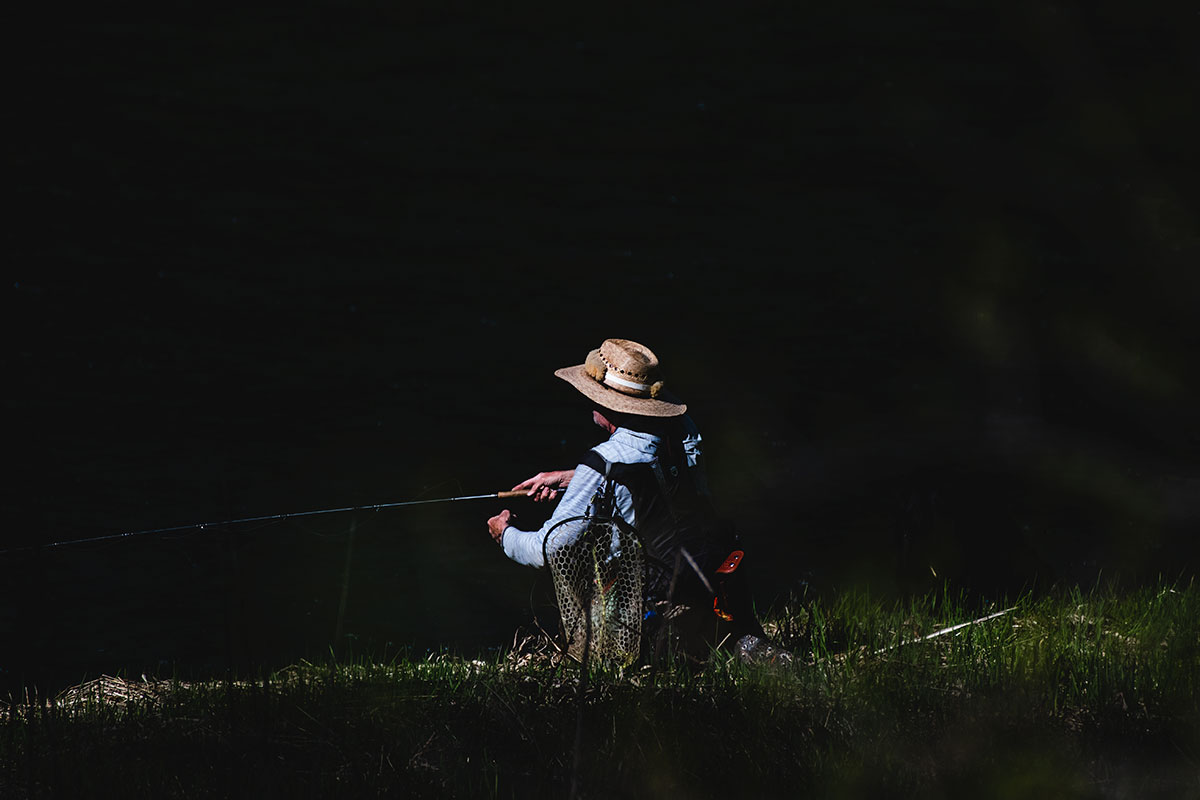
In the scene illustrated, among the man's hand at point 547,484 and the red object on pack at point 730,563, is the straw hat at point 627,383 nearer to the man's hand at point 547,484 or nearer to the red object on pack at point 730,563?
the man's hand at point 547,484

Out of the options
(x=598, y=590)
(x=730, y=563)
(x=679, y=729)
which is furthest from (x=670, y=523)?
(x=679, y=729)

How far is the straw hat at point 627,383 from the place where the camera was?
343 centimetres

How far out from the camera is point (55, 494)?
566 centimetres

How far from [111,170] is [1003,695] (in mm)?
5117

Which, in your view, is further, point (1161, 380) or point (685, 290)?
point (685, 290)

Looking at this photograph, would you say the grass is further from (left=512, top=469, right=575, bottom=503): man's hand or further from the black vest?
(left=512, top=469, right=575, bottom=503): man's hand

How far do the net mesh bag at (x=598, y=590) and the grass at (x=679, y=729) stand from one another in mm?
104

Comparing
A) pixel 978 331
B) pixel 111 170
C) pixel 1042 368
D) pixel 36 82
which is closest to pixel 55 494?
pixel 111 170

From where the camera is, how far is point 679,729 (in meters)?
2.85

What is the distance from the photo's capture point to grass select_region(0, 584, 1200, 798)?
2.64 metres

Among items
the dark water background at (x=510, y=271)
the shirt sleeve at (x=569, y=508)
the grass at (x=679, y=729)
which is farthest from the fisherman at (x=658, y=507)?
the dark water background at (x=510, y=271)

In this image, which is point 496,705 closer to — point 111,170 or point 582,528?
point 582,528

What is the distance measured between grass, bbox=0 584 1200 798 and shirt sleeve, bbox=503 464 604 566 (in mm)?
310

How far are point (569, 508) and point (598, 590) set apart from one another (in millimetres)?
273
